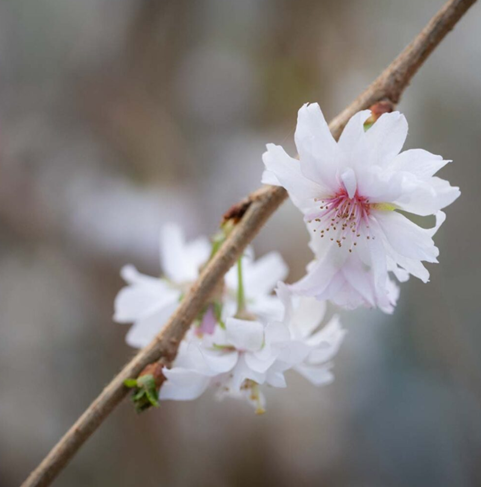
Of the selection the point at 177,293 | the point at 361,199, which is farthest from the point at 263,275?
the point at 361,199

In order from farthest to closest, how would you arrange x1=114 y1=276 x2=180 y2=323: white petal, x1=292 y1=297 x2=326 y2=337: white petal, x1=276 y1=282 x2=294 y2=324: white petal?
x1=114 y1=276 x2=180 y2=323: white petal, x1=292 y1=297 x2=326 y2=337: white petal, x1=276 y1=282 x2=294 y2=324: white petal

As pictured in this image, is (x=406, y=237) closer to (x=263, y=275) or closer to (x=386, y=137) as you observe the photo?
(x=386, y=137)

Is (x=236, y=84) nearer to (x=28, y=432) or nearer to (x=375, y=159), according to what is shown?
(x=28, y=432)

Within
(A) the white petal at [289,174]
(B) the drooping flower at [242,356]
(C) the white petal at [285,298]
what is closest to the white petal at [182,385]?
(B) the drooping flower at [242,356]

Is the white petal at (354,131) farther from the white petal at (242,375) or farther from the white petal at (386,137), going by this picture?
the white petal at (242,375)

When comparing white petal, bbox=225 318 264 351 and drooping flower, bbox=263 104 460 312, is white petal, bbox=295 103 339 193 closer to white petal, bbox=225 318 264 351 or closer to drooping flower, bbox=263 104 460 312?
drooping flower, bbox=263 104 460 312

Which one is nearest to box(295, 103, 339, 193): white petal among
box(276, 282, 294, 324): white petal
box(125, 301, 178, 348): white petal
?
box(276, 282, 294, 324): white petal

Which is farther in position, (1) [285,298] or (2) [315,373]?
(2) [315,373]
